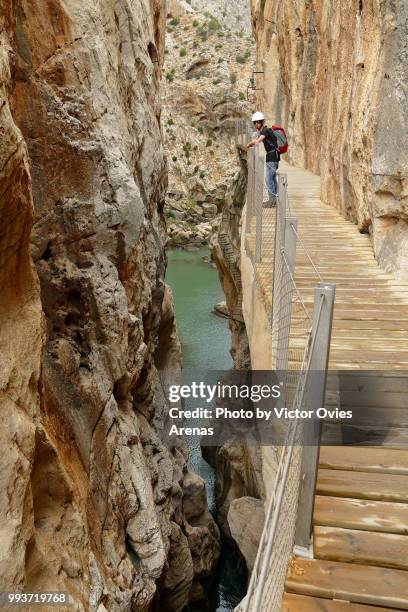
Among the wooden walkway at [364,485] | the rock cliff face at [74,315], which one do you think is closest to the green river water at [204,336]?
the rock cliff face at [74,315]

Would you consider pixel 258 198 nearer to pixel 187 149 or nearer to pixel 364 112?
pixel 364 112

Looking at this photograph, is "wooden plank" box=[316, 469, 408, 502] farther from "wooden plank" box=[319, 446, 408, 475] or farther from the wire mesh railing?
the wire mesh railing

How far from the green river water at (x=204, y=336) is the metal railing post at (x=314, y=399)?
966cm

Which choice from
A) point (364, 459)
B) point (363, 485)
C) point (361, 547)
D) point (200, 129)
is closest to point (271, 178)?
point (364, 459)

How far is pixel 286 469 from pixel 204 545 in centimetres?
955

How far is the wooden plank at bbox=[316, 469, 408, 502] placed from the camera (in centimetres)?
301

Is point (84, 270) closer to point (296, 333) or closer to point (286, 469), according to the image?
point (296, 333)

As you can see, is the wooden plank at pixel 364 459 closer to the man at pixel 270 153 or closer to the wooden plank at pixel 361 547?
the wooden plank at pixel 361 547

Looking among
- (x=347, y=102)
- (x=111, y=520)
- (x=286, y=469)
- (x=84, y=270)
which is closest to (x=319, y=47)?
(x=347, y=102)

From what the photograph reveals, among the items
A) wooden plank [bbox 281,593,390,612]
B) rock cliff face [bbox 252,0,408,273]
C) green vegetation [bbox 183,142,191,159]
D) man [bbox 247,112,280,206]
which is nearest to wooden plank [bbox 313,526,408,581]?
wooden plank [bbox 281,593,390,612]

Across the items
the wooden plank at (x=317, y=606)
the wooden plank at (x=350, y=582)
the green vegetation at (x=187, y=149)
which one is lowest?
the green vegetation at (x=187, y=149)

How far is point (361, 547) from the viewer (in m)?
2.71

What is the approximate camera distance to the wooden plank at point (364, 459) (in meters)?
3.24

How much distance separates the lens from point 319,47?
13.6 metres
